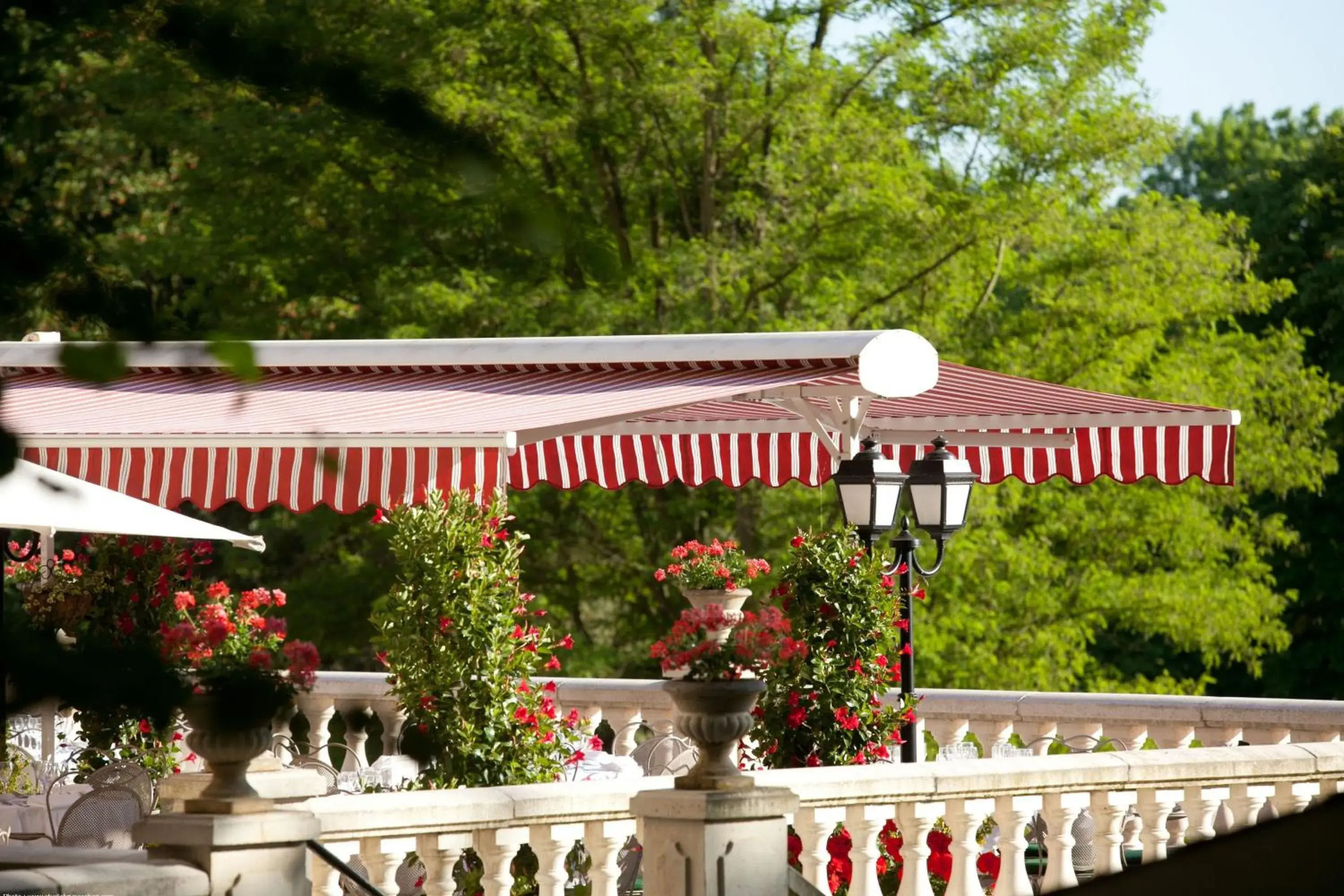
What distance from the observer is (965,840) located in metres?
6.72

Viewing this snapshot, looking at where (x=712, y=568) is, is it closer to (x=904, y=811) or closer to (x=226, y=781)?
(x=904, y=811)

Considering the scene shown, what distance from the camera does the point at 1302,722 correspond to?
35.2ft

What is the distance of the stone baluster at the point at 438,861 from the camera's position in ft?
19.1

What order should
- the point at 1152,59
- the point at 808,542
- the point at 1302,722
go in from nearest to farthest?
the point at 808,542, the point at 1302,722, the point at 1152,59

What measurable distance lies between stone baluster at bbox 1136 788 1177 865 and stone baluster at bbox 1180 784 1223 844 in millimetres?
112

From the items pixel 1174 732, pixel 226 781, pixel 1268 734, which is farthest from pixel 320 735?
pixel 226 781

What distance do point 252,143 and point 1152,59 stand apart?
12300 millimetres

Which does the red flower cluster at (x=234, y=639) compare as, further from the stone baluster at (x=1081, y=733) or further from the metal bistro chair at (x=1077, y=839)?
the stone baluster at (x=1081, y=733)

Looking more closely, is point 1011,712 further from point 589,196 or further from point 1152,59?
point 1152,59

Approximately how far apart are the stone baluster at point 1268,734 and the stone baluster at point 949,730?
1.66 metres

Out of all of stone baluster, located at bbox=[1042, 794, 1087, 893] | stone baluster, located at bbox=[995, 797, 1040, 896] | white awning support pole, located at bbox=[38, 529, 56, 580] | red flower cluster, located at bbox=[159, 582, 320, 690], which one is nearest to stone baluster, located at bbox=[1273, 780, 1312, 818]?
stone baluster, located at bbox=[1042, 794, 1087, 893]

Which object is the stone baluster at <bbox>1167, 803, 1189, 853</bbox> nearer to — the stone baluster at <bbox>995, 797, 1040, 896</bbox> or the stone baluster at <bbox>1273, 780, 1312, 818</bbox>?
the stone baluster at <bbox>1273, 780, 1312, 818</bbox>

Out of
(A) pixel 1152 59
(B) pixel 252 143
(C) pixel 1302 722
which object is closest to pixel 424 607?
(C) pixel 1302 722

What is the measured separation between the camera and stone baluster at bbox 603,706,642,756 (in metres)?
12.0
